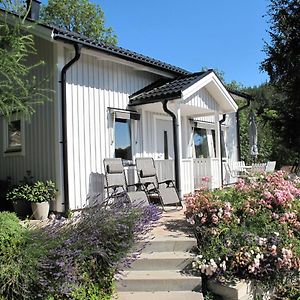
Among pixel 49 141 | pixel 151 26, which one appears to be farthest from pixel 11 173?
pixel 151 26

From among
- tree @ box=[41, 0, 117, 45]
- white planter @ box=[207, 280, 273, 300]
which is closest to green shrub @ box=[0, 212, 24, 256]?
white planter @ box=[207, 280, 273, 300]

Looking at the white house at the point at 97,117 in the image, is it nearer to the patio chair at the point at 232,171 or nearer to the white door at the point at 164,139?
the white door at the point at 164,139

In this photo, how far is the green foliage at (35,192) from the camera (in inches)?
302

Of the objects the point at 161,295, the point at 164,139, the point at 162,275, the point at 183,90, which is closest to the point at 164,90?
the point at 183,90

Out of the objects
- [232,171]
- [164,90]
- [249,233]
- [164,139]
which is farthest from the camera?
[232,171]

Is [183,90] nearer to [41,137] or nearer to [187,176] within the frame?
[187,176]

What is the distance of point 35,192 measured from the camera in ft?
25.4

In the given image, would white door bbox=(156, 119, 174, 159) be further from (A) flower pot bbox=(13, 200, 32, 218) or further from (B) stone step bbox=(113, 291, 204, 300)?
(B) stone step bbox=(113, 291, 204, 300)

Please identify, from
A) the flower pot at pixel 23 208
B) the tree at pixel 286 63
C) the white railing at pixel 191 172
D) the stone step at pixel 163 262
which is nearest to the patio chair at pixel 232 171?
the white railing at pixel 191 172

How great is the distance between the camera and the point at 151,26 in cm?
1351

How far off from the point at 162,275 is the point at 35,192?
13.1 ft

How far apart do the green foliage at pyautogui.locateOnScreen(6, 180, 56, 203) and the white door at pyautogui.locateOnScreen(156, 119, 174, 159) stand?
3.87m

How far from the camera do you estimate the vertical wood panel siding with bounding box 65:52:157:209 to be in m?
8.20

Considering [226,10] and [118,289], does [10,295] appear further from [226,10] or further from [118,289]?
[226,10]
